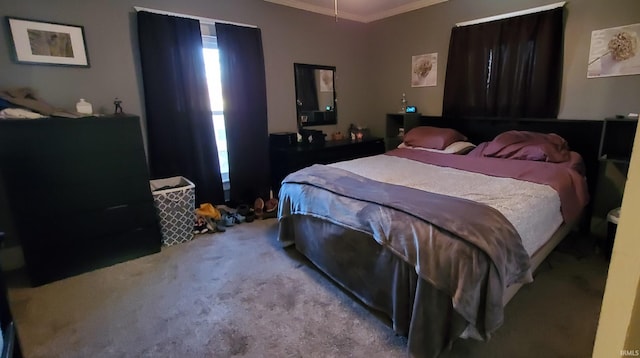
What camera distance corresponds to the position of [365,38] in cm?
448

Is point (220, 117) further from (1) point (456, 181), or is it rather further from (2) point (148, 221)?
(1) point (456, 181)

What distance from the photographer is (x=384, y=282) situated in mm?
1730

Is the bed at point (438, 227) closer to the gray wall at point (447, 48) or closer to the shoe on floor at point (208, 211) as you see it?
the gray wall at point (447, 48)

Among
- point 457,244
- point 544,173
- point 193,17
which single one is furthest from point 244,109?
point 544,173

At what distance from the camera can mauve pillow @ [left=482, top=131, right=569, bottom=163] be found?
2.62 m

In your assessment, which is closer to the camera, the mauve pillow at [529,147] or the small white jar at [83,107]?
the small white jar at [83,107]

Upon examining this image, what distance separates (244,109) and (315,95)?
41.7 inches

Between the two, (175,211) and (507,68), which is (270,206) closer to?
(175,211)

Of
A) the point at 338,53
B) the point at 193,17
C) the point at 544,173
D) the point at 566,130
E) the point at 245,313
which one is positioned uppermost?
the point at 193,17

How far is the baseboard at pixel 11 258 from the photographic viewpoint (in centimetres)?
242

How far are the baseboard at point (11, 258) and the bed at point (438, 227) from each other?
2.09 meters

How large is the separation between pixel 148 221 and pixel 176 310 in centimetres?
95

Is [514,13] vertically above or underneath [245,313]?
above

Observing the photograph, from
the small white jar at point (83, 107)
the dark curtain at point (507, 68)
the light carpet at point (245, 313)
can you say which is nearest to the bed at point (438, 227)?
the light carpet at point (245, 313)
